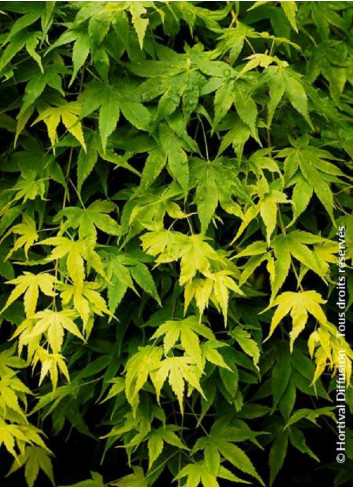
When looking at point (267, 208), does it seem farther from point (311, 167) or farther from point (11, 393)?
point (11, 393)

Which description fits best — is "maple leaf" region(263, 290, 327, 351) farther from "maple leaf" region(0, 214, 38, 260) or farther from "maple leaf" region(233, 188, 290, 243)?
"maple leaf" region(0, 214, 38, 260)

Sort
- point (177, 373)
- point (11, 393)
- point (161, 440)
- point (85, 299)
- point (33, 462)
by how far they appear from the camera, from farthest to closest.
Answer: point (33, 462), point (11, 393), point (161, 440), point (85, 299), point (177, 373)

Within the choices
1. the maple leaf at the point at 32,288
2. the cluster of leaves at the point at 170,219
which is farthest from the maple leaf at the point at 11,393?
the maple leaf at the point at 32,288

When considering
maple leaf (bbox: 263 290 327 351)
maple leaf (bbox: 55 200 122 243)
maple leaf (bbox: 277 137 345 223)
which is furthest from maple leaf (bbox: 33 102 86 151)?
maple leaf (bbox: 263 290 327 351)

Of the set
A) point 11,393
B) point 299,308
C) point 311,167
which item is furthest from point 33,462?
point 311,167

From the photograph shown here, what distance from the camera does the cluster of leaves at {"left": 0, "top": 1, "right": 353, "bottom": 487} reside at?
6.43 ft

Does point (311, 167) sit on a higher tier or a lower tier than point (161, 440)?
higher

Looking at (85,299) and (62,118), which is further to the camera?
(62,118)

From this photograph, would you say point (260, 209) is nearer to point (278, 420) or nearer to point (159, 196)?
point (159, 196)

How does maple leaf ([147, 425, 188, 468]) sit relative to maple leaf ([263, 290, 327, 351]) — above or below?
below

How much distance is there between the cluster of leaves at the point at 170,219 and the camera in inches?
77.2

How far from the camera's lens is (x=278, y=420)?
233 centimetres

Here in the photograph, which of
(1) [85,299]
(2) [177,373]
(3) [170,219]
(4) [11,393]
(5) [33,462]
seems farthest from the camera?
(5) [33,462]

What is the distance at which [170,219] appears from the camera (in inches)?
90.4
